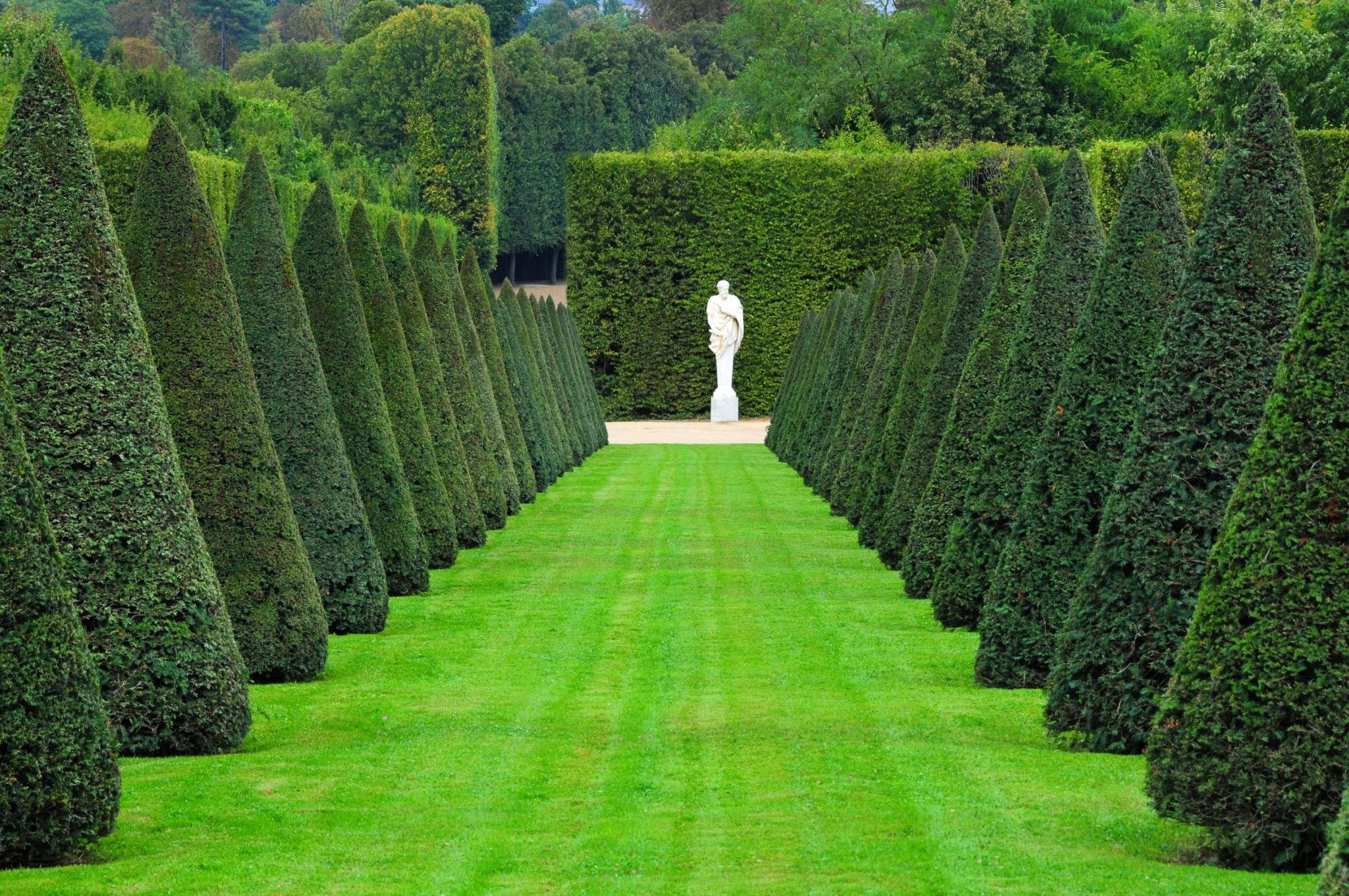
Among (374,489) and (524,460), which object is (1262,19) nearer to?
(524,460)

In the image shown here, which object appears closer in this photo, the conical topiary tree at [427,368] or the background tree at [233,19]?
the conical topiary tree at [427,368]

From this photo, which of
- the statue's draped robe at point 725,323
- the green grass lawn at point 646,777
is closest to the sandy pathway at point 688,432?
the statue's draped robe at point 725,323

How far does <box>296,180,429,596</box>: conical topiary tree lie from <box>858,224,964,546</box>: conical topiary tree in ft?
16.6

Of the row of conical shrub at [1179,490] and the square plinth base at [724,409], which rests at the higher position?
the row of conical shrub at [1179,490]

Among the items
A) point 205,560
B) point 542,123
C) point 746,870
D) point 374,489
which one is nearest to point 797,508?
point 374,489

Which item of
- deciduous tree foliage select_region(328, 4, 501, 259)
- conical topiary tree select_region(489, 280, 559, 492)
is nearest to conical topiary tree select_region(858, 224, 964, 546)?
conical topiary tree select_region(489, 280, 559, 492)

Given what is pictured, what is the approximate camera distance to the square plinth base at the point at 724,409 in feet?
155

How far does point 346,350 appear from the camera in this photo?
45.8 ft

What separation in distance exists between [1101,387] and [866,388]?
1124 centimetres

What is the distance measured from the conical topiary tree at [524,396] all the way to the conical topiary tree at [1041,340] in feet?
43.2

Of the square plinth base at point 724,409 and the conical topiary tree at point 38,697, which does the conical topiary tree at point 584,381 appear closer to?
the square plinth base at point 724,409

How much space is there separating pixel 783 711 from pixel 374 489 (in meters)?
5.28

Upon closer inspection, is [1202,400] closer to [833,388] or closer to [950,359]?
[950,359]

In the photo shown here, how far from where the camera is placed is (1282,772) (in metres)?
6.52
